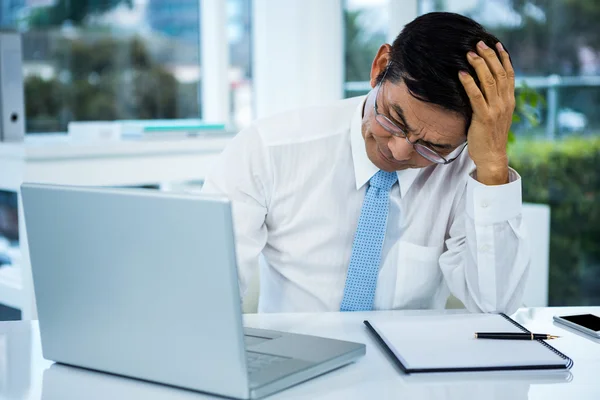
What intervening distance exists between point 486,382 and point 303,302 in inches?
26.6

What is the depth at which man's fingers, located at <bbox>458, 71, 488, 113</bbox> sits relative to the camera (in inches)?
56.7

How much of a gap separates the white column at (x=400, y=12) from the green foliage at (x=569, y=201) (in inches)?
29.8

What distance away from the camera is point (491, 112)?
59.2 inches

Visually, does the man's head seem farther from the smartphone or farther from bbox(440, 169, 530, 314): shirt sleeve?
the smartphone

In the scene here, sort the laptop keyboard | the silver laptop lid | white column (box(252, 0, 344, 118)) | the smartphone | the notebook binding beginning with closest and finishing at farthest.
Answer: the silver laptop lid, the laptop keyboard, the notebook binding, the smartphone, white column (box(252, 0, 344, 118))

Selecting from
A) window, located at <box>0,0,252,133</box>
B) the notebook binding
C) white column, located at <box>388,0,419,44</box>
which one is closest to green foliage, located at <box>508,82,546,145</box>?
white column, located at <box>388,0,419,44</box>

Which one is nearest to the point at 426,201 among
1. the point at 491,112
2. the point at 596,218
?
the point at 491,112

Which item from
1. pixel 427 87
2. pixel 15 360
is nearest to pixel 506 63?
pixel 427 87

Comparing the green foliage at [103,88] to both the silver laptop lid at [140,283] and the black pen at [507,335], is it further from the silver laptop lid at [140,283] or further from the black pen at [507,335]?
the black pen at [507,335]

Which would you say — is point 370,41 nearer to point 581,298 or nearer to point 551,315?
point 581,298

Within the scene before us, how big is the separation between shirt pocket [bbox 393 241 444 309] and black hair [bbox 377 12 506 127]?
0.34m

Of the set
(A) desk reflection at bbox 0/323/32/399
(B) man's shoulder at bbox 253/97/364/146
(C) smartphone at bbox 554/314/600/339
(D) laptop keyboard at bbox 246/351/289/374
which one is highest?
(B) man's shoulder at bbox 253/97/364/146

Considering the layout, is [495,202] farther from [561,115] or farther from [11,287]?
[561,115]

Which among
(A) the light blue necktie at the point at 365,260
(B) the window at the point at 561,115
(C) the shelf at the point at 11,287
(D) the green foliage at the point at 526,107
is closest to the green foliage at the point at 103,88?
(C) the shelf at the point at 11,287
